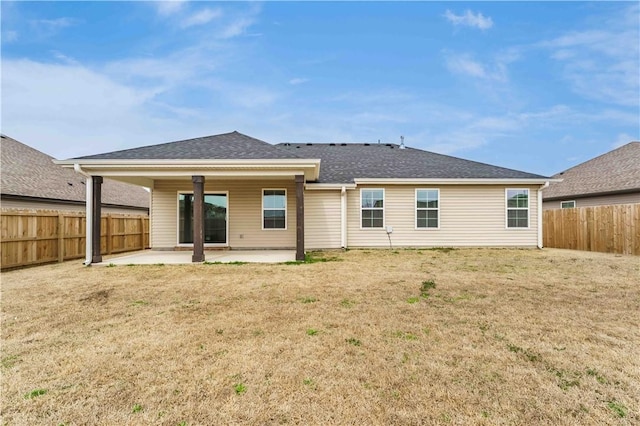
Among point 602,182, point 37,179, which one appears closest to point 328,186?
point 37,179

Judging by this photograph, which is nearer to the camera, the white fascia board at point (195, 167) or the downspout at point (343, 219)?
the white fascia board at point (195, 167)

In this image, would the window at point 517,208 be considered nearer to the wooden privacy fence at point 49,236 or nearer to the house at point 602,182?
the house at point 602,182

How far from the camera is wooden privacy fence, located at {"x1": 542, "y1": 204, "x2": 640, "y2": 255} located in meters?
11.4

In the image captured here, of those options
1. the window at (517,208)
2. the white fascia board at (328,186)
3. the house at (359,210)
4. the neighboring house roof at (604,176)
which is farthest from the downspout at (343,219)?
the neighboring house roof at (604,176)

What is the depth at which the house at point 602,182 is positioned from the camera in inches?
579

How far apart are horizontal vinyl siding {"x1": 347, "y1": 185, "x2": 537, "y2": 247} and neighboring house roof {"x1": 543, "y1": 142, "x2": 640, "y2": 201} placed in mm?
5484

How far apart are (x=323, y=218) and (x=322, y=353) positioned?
384 inches

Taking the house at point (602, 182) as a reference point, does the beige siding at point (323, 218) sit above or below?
below

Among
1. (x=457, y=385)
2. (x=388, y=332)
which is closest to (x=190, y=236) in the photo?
(x=388, y=332)

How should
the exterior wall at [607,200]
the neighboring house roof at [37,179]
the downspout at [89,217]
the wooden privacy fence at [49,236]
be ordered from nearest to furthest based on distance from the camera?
the wooden privacy fence at [49,236] → the downspout at [89,217] → the neighboring house roof at [37,179] → the exterior wall at [607,200]

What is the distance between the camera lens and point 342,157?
52.8 feet

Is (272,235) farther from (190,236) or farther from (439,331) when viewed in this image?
(439,331)

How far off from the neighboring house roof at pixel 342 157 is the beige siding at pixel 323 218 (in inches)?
26.0

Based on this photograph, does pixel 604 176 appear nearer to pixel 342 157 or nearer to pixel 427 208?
pixel 427 208
